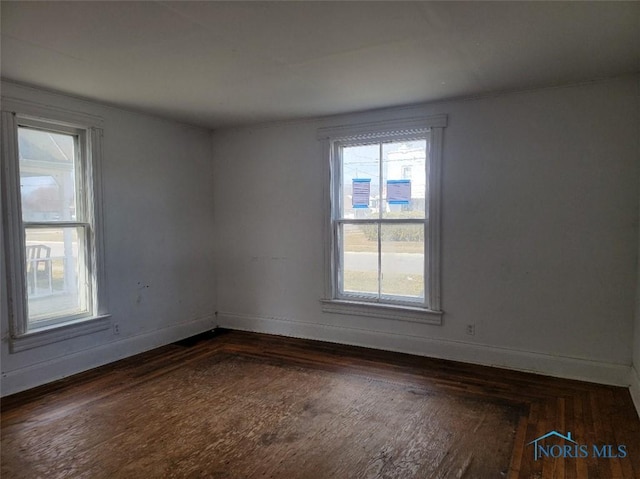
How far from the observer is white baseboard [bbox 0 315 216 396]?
11.1 ft

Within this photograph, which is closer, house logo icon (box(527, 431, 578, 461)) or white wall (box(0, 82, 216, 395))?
house logo icon (box(527, 431, 578, 461))

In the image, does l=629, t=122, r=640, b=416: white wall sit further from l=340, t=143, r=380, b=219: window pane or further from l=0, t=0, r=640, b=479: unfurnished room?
l=340, t=143, r=380, b=219: window pane

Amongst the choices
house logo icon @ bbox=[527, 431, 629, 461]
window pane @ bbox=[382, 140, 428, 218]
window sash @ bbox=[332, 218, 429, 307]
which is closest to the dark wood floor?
house logo icon @ bbox=[527, 431, 629, 461]

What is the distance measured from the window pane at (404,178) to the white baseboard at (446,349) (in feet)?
4.22

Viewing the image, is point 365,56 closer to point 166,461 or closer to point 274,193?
point 274,193

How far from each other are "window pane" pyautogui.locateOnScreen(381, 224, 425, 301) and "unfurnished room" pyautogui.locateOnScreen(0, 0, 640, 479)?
2cm

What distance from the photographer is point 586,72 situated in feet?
10.4

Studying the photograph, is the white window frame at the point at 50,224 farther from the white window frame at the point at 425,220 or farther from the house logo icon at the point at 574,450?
the house logo icon at the point at 574,450

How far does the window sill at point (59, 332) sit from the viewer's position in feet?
11.2

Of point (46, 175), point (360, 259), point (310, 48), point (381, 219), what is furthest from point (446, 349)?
point (46, 175)

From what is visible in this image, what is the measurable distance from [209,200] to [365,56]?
10.2 feet

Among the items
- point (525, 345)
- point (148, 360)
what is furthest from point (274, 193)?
point (525, 345)

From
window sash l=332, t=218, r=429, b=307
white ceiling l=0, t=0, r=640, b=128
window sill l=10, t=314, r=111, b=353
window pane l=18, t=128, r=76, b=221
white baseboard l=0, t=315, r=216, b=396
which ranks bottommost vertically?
white baseboard l=0, t=315, r=216, b=396

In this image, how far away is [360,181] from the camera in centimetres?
448
